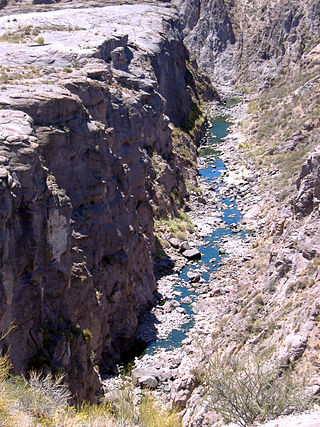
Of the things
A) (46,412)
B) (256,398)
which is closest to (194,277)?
(256,398)

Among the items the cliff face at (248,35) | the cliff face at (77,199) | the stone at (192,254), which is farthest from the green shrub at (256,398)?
the cliff face at (248,35)

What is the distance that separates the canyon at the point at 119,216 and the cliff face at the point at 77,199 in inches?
3.3

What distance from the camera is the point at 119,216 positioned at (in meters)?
31.6

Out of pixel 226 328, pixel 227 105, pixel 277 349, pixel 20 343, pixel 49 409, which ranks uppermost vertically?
pixel 49 409

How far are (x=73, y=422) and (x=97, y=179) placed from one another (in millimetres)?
16614

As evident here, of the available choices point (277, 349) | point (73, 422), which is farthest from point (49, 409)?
point (277, 349)

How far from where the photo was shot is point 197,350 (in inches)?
1143

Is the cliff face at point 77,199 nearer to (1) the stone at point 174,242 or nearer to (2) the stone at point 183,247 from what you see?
(1) the stone at point 174,242

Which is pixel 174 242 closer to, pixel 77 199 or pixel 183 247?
pixel 183 247

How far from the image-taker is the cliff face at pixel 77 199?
2070 centimetres

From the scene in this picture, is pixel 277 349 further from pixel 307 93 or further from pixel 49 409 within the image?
pixel 307 93

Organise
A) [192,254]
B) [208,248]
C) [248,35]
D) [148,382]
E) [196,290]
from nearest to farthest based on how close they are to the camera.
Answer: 1. [148,382]
2. [196,290]
3. [192,254]
4. [208,248]
5. [248,35]

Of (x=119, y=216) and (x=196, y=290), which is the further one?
(x=196, y=290)

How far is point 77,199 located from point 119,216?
178 inches
